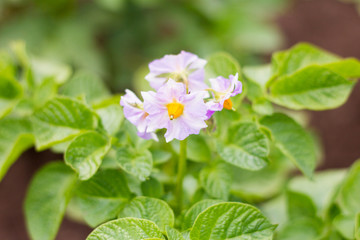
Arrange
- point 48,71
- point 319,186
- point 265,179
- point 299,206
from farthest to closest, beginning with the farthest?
point 265,179, point 319,186, point 48,71, point 299,206

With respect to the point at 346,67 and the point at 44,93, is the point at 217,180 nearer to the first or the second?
the point at 346,67

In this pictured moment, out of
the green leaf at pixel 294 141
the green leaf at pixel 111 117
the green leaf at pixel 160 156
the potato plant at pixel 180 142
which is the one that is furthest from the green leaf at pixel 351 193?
the green leaf at pixel 111 117

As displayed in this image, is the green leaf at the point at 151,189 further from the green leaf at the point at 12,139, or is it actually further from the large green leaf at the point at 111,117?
the green leaf at the point at 12,139

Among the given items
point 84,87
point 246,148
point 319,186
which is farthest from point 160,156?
point 319,186

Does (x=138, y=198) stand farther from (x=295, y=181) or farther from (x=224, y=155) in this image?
(x=295, y=181)

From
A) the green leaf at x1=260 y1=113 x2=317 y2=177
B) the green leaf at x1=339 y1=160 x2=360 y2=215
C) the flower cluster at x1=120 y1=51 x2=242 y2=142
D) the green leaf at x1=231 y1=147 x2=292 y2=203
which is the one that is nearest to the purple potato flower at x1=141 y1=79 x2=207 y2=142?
the flower cluster at x1=120 y1=51 x2=242 y2=142
